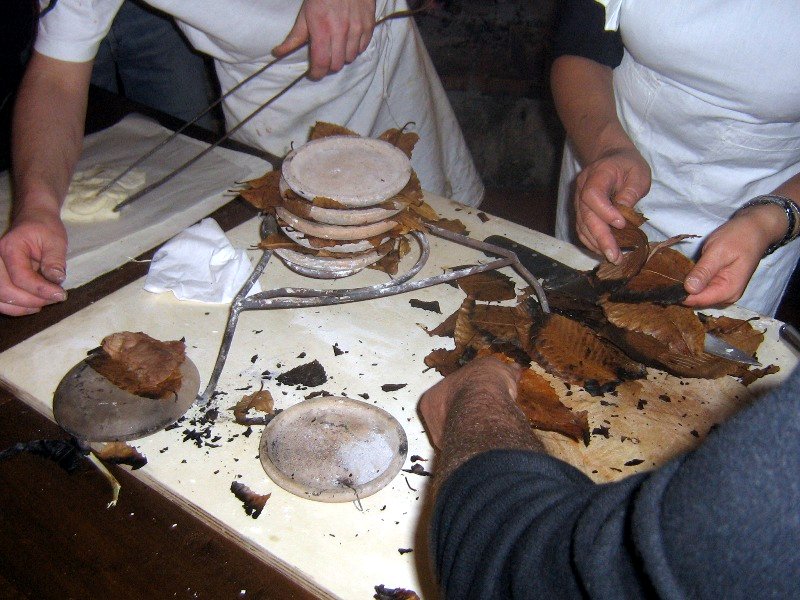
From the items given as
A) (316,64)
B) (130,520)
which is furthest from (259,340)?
(316,64)

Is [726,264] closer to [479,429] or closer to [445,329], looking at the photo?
[445,329]

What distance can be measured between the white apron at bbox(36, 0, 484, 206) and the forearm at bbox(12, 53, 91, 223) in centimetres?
4

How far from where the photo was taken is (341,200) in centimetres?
109

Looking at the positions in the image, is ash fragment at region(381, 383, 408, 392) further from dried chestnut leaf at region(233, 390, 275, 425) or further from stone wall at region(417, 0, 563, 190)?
stone wall at region(417, 0, 563, 190)

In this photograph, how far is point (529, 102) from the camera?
3.29 metres

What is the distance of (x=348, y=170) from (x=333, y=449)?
1.71 ft

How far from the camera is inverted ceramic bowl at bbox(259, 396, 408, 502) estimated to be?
3.06 feet

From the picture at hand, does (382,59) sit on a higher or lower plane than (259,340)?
higher

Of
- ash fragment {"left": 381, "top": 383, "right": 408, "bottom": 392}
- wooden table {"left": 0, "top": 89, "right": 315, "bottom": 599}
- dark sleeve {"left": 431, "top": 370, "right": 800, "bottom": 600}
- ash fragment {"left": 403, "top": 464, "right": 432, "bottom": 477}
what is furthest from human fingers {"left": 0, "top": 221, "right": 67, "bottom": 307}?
dark sleeve {"left": 431, "top": 370, "right": 800, "bottom": 600}

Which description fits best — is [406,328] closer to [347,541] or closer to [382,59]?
[347,541]

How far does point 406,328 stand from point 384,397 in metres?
0.19

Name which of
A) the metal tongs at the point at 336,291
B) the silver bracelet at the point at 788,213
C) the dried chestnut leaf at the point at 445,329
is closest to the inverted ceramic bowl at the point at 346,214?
the metal tongs at the point at 336,291

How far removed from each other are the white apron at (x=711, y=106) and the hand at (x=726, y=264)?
26 centimetres

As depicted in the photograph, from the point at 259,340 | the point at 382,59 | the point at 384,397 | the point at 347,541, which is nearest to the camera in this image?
the point at 347,541
